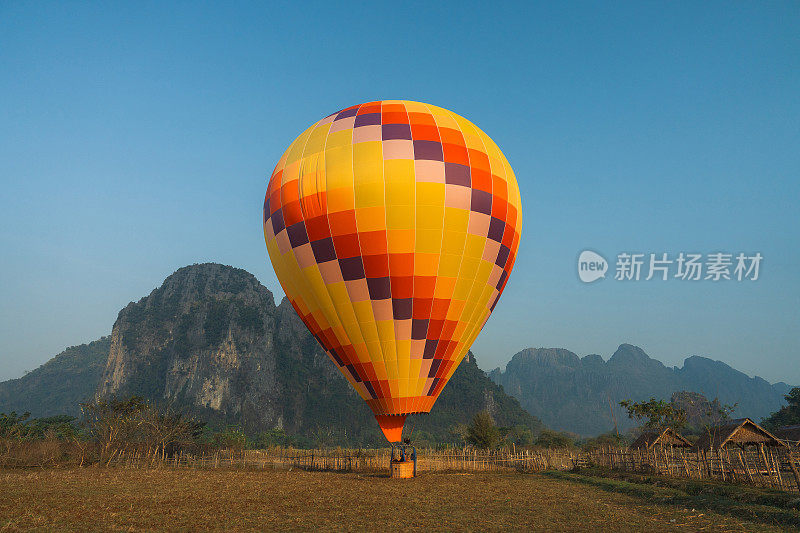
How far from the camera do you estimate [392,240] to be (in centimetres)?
1517

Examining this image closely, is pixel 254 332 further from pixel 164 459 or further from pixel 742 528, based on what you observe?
pixel 742 528

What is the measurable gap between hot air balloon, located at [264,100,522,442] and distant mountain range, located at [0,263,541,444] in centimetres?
8659

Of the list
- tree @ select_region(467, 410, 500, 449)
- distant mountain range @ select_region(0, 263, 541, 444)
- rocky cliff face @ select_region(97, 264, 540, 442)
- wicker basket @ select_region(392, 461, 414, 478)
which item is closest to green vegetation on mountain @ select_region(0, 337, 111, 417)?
distant mountain range @ select_region(0, 263, 541, 444)

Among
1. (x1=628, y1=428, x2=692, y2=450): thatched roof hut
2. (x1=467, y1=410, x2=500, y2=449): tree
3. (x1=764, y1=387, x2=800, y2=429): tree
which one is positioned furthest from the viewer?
(x1=764, y1=387, x2=800, y2=429): tree

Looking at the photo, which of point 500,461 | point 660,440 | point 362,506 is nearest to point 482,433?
point 500,461

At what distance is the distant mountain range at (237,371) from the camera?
114 metres

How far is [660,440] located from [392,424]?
19.7m

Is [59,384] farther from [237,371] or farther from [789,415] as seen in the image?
[789,415]

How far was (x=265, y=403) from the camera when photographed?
385 feet

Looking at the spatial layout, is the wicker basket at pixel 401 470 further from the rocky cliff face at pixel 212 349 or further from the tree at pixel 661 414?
the rocky cliff face at pixel 212 349

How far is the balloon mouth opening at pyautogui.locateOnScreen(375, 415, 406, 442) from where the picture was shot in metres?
16.3

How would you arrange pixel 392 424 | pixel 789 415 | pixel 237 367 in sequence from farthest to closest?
pixel 237 367
pixel 789 415
pixel 392 424

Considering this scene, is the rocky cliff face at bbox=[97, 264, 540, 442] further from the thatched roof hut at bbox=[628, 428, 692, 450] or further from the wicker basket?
the wicker basket

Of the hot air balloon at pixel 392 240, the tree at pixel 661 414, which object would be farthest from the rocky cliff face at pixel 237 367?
the hot air balloon at pixel 392 240
